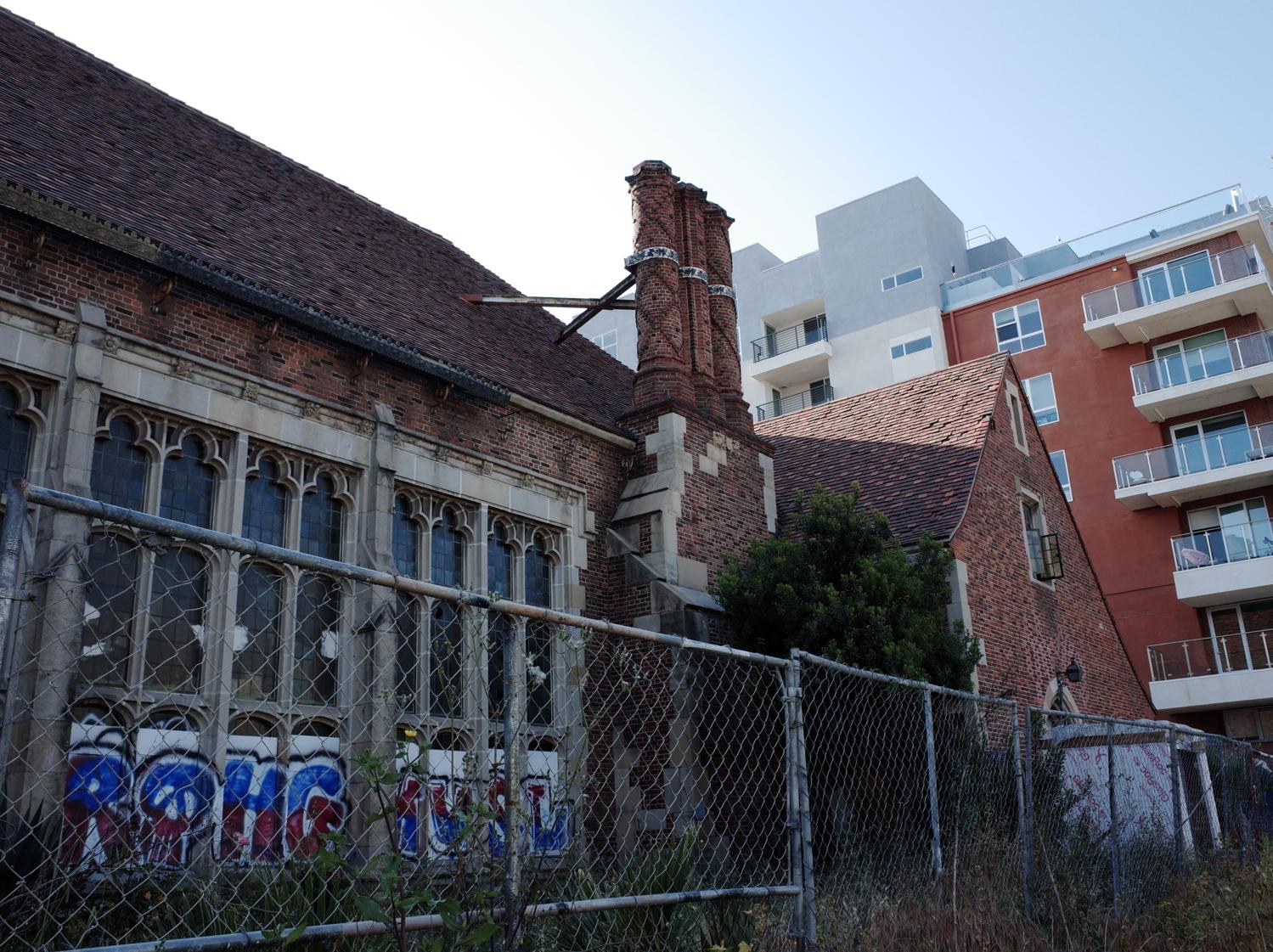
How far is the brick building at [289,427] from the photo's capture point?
8.87 meters

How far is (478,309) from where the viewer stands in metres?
16.1

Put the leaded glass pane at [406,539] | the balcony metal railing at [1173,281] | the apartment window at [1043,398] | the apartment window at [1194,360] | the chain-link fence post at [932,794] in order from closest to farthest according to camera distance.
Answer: the chain-link fence post at [932,794], the leaded glass pane at [406,539], the apartment window at [1194,360], the balcony metal railing at [1173,281], the apartment window at [1043,398]

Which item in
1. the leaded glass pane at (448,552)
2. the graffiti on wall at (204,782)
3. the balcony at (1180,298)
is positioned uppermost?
the balcony at (1180,298)

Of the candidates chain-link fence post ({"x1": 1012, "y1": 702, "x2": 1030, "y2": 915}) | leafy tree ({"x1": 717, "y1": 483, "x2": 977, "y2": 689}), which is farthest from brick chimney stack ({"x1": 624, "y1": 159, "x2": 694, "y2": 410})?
chain-link fence post ({"x1": 1012, "y1": 702, "x2": 1030, "y2": 915})

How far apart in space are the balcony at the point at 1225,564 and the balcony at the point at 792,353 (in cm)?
1409

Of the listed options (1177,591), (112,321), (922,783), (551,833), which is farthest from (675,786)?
(1177,591)

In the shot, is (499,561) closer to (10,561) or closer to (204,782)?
(204,782)

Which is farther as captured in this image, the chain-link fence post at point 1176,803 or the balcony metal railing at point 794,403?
the balcony metal railing at point 794,403

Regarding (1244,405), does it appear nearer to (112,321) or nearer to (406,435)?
(406,435)

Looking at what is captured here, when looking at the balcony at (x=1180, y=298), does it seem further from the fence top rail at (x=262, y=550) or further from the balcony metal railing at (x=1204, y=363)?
the fence top rail at (x=262, y=550)

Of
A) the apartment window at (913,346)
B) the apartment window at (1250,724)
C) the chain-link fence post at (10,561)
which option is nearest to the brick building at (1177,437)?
the apartment window at (1250,724)

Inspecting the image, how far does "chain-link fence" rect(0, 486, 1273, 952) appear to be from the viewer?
3.87 meters

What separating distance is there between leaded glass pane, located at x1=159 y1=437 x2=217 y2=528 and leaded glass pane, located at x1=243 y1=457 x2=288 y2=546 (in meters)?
0.33

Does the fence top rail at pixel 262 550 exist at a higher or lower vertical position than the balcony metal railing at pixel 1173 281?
lower
